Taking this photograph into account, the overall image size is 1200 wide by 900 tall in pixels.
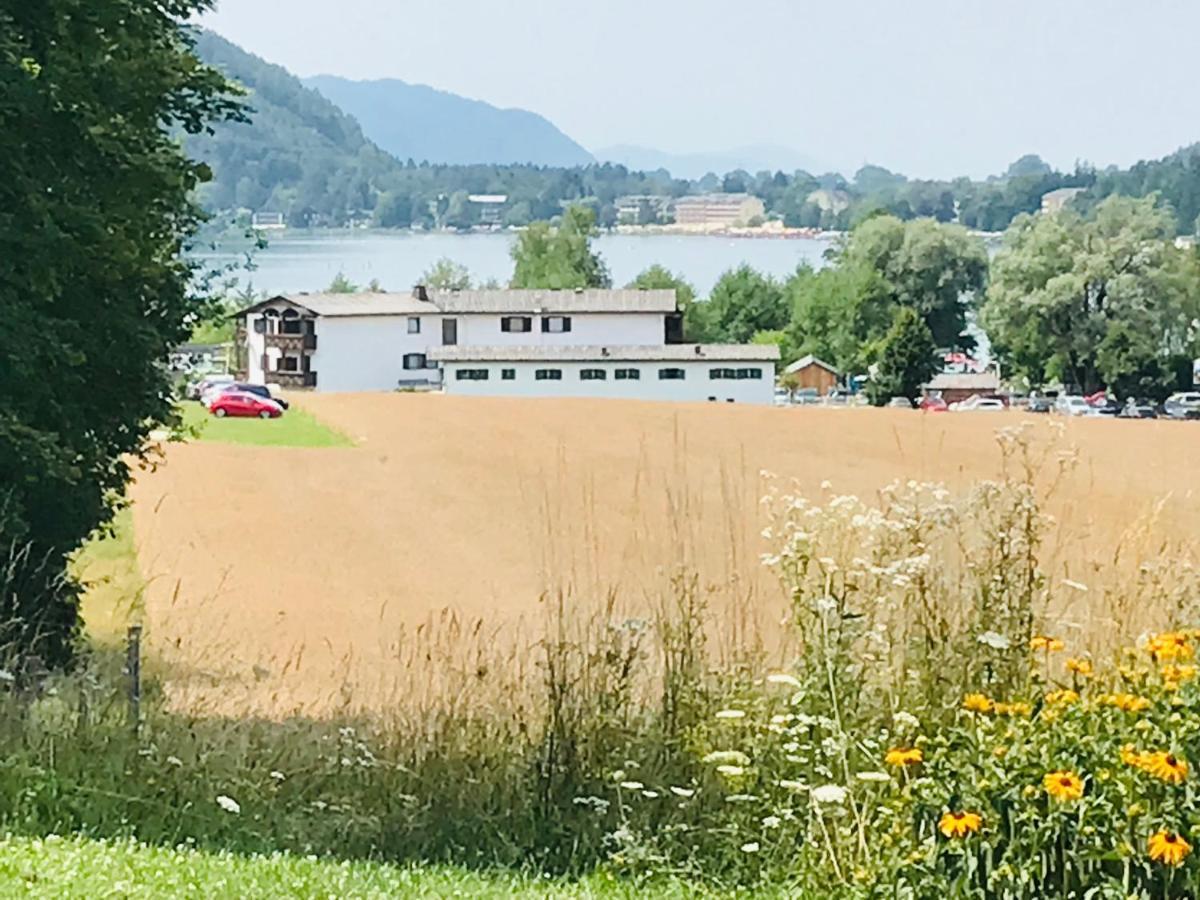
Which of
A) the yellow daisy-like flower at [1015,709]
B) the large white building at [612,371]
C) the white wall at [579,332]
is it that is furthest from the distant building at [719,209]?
the yellow daisy-like flower at [1015,709]

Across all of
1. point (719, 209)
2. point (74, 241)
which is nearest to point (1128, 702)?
point (74, 241)

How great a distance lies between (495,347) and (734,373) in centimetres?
747

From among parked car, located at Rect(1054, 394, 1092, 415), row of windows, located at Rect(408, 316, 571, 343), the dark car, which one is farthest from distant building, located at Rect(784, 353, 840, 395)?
the dark car

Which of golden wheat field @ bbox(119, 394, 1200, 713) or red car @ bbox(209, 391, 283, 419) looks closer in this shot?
golden wheat field @ bbox(119, 394, 1200, 713)

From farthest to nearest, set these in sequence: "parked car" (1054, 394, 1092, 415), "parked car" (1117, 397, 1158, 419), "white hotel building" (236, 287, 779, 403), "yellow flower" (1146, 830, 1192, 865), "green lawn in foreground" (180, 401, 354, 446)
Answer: "white hotel building" (236, 287, 779, 403) → "parked car" (1054, 394, 1092, 415) → "parked car" (1117, 397, 1158, 419) → "green lawn in foreground" (180, 401, 354, 446) → "yellow flower" (1146, 830, 1192, 865)

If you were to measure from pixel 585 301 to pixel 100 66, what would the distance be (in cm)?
4183

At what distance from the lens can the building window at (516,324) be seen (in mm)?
47594

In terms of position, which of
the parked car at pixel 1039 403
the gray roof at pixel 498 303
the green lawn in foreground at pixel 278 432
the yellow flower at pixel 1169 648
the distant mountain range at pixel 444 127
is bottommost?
the parked car at pixel 1039 403

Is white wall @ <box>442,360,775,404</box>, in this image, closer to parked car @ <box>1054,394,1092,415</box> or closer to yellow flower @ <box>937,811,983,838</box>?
parked car @ <box>1054,394,1092,415</box>

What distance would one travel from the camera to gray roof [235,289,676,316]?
4775 cm

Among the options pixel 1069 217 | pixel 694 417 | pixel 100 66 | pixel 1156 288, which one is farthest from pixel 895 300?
pixel 100 66

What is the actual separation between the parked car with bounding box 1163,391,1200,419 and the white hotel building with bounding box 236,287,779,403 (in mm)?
9601

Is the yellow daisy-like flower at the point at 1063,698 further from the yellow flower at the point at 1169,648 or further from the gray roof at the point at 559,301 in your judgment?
the gray roof at the point at 559,301

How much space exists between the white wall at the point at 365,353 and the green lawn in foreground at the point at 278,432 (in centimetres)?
1670
